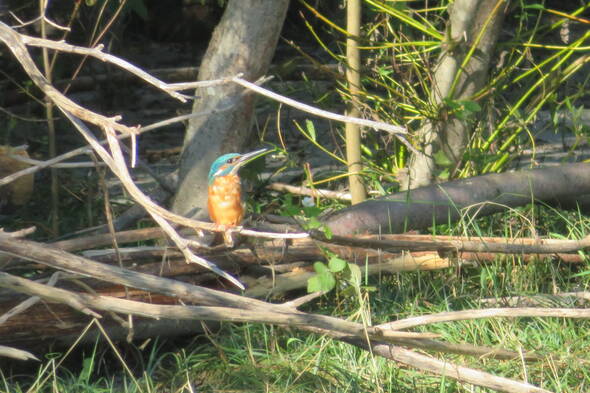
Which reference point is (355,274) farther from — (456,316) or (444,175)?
(444,175)

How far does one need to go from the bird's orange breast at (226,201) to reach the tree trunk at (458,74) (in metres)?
1.26

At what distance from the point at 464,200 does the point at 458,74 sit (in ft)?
2.70

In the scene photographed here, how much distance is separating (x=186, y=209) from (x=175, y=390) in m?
1.37

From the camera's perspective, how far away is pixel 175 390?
10.3 ft

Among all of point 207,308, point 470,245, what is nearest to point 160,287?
point 207,308

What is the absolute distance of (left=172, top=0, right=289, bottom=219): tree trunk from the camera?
4.25 metres

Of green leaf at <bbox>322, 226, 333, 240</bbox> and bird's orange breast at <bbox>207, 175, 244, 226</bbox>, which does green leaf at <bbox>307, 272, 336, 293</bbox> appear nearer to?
green leaf at <bbox>322, 226, 333, 240</bbox>

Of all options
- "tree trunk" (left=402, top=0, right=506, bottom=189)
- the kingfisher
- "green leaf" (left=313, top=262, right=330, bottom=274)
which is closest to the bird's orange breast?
the kingfisher

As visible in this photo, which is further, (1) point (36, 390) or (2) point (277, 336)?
(2) point (277, 336)

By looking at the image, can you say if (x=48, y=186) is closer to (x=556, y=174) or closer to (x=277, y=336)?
(x=277, y=336)

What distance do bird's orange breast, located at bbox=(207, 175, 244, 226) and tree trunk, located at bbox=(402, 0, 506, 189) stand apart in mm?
1256

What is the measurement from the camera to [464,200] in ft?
13.3

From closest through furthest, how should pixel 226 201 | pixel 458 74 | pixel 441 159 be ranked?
pixel 226 201 < pixel 441 159 < pixel 458 74

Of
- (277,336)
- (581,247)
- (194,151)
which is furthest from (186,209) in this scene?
(581,247)
